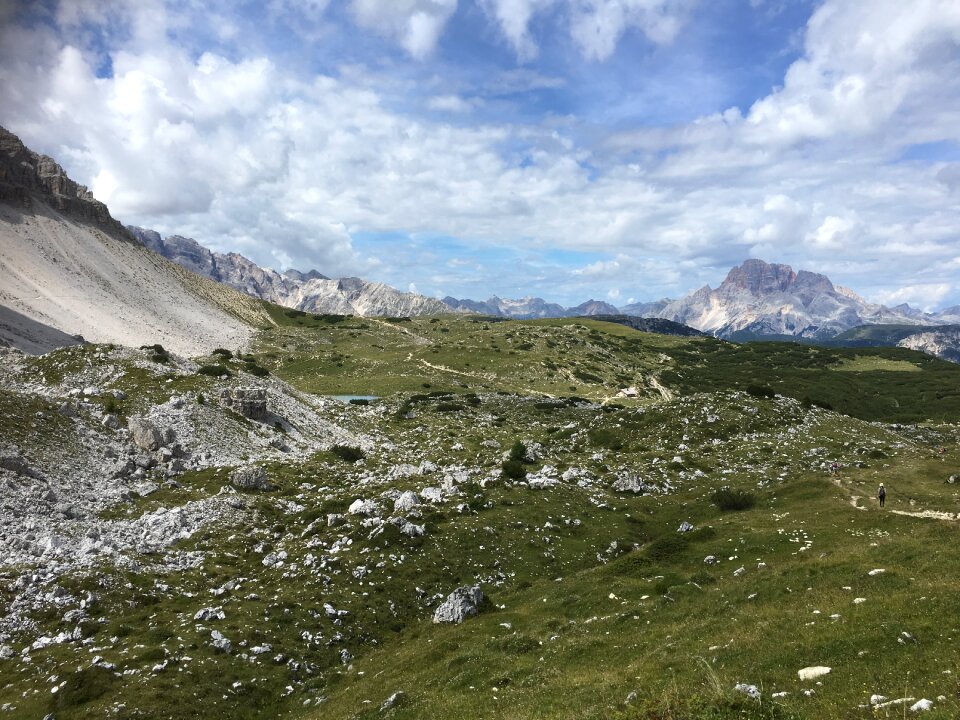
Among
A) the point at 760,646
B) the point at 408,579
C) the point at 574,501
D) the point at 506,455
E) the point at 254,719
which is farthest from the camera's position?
the point at 506,455

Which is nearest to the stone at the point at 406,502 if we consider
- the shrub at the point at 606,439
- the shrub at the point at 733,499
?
the shrub at the point at 733,499

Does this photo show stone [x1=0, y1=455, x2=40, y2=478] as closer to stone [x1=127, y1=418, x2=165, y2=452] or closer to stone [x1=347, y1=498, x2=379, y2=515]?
stone [x1=127, y1=418, x2=165, y2=452]

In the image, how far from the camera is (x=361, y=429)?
64.8m

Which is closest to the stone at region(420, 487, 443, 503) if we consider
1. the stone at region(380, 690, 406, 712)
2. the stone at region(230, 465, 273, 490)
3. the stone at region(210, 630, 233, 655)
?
the stone at region(230, 465, 273, 490)

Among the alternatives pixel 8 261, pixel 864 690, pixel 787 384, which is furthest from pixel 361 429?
pixel 787 384

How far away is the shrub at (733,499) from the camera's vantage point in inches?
1485

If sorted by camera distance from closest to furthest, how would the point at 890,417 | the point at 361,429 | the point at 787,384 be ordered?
1. the point at 361,429
2. the point at 890,417
3. the point at 787,384

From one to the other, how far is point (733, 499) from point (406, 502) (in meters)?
23.6

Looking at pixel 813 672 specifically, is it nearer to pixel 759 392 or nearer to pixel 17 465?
pixel 17 465

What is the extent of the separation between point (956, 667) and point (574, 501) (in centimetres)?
2739

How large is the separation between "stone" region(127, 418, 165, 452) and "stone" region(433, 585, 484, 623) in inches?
1023

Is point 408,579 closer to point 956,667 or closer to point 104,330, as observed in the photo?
point 956,667

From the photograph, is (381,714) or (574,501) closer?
(381,714)

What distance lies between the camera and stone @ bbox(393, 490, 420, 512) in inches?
1325
